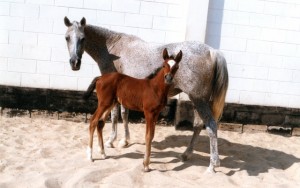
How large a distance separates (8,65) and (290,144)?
17.5 feet

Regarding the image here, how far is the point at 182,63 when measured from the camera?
15.5 ft

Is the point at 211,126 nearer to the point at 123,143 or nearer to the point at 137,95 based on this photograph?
the point at 137,95

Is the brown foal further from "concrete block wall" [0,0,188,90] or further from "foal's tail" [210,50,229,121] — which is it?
"concrete block wall" [0,0,188,90]

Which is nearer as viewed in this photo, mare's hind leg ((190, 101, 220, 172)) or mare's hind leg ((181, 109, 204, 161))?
mare's hind leg ((190, 101, 220, 172))

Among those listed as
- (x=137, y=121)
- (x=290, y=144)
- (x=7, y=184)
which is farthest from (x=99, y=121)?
(x=290, y=144)

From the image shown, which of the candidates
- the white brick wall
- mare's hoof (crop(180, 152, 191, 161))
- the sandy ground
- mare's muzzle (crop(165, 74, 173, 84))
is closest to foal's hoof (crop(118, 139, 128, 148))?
the sandy ground

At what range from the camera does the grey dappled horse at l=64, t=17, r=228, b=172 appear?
465 cm

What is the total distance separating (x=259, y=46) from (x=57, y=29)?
3.75m

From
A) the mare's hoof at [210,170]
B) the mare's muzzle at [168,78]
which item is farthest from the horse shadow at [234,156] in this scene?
the mare's muzzle at [168,78]

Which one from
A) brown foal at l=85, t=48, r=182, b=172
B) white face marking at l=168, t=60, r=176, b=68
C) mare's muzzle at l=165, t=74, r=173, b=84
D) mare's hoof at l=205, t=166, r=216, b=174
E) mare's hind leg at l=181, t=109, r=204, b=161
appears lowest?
mare's hoof at l=205, t=166, r=216, b=174

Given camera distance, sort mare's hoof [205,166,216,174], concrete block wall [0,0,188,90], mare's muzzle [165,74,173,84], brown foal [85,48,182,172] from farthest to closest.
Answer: concrete block wall [0,0,188,90] < mare's hoof [205,166,216,174] < brown foal [85,48,182,172] < mare's muzzle [165,74,173,84]

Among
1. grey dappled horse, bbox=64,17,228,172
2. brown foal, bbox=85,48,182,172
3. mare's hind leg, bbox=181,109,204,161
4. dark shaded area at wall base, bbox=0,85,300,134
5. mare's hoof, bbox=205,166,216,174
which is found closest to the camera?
brown foal, bbox=85,48,182,172

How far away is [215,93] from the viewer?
4812 mm

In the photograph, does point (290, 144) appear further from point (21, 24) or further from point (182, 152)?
point (21, 24)
